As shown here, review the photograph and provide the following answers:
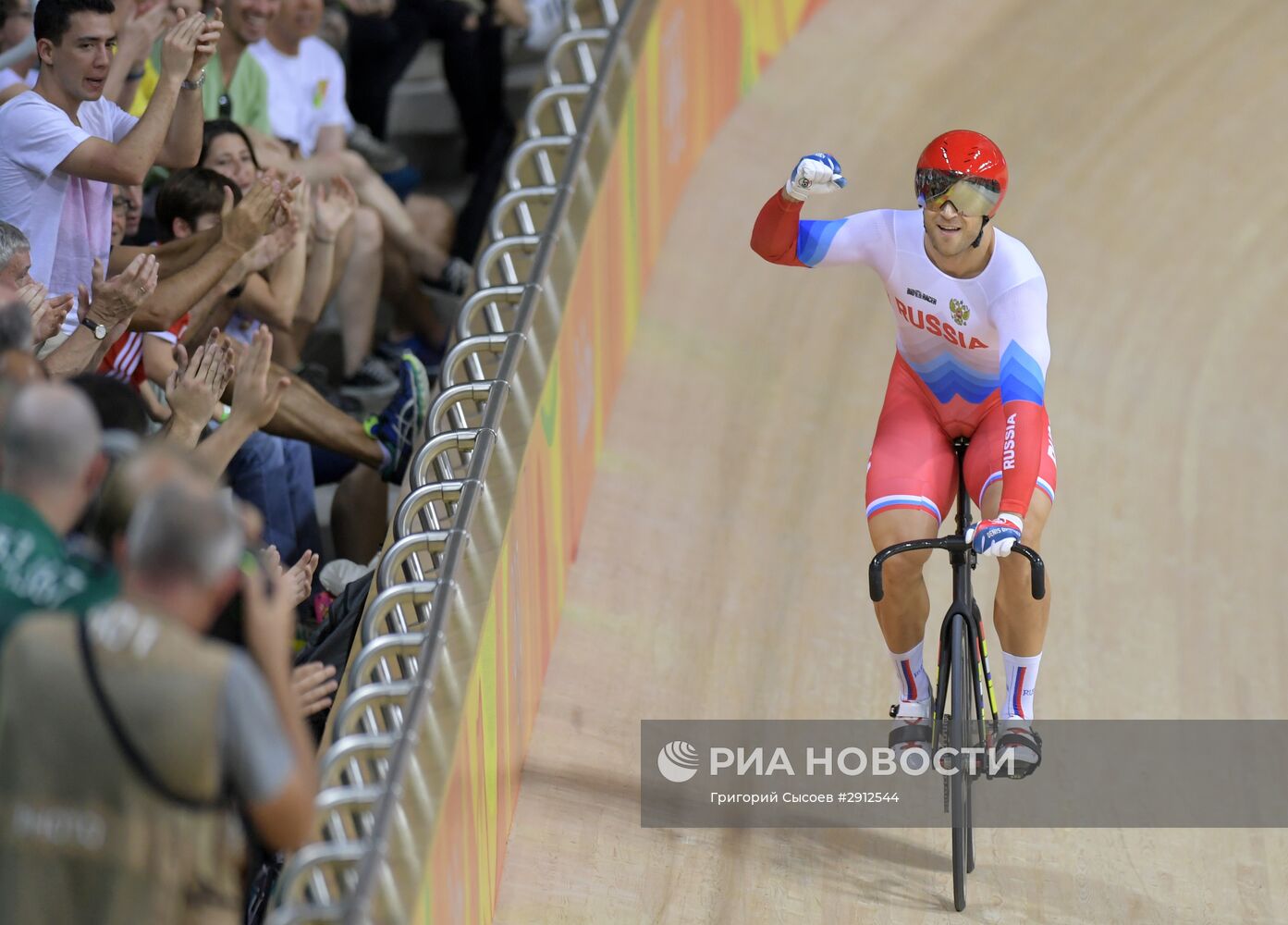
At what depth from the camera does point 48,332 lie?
13.0ft

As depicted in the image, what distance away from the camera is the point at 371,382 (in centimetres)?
636

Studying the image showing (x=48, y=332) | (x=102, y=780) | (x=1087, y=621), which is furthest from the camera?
(x=1087, y=621)

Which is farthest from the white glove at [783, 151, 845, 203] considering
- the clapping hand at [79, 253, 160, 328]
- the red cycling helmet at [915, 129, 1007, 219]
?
the clapping hand at [79, 253, 160, 328]

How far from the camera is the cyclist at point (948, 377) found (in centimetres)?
420

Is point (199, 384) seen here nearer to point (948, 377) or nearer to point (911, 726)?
point (948, 377)

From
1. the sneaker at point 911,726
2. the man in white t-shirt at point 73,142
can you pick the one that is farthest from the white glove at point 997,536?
the man in white t-shirt at point 73,142

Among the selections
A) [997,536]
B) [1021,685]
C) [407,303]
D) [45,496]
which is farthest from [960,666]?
[407,303]

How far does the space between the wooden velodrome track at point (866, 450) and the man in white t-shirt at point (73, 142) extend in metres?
1.93

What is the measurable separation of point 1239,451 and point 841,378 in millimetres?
1645

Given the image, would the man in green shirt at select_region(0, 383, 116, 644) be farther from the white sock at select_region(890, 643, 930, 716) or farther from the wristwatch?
the white sock at select_region(890, 643, 930, 716)

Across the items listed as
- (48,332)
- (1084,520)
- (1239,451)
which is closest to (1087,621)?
(1084,520)

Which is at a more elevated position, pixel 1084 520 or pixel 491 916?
pixel 1084 520

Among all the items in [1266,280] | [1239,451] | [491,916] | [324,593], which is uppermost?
[1266,280]

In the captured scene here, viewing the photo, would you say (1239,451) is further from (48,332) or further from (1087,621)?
(48,332)
